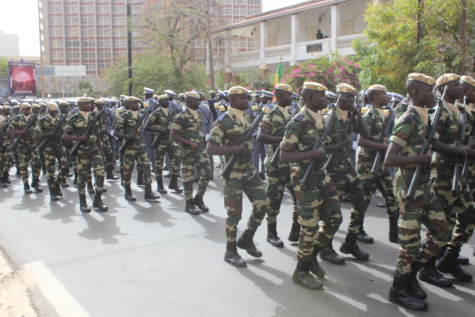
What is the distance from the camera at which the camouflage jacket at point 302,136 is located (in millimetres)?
4230

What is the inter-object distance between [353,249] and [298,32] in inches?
1054

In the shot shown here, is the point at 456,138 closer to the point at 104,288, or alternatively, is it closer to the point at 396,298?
the point at 396,298

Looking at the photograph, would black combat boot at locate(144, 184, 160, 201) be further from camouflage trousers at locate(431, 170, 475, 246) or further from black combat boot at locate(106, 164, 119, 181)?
camouflage trousers at locate(431, 170, 475, 246)

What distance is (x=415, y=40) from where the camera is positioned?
12.1 m

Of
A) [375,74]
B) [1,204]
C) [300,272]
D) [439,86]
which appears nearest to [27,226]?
[1,204]

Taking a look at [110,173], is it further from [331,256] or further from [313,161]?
[313,161]

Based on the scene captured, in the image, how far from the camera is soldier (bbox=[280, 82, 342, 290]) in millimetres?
4250

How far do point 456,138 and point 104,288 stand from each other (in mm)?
3715

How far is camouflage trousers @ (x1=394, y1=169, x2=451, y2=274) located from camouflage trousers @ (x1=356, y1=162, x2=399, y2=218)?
1.61 m

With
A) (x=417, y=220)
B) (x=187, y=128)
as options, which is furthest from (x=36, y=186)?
(x=417, y=220)

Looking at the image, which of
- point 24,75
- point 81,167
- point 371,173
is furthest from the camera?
point 24,75

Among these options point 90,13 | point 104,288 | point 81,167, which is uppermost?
point 90,13

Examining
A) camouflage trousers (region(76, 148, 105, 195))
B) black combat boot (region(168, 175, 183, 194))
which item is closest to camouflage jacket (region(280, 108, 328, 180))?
camouflage trousers (region(76, 148, 105, 195))

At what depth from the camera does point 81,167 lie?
304 inches
